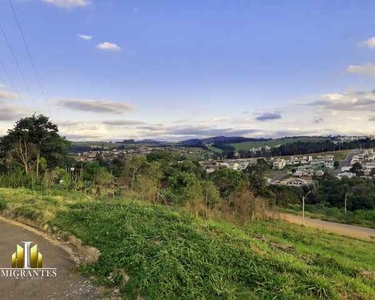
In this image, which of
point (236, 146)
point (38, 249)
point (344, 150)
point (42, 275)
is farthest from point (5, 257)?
point (236, 146)

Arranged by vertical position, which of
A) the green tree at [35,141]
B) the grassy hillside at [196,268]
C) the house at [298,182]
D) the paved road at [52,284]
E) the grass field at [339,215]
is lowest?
the grass field at [339,215]

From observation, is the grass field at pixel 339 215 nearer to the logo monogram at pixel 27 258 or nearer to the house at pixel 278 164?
the logo monogram at pixel 27 258

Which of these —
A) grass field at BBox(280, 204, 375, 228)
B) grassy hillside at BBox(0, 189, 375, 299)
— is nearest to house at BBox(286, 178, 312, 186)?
grass field at BBox(280, 204, 375, 228)

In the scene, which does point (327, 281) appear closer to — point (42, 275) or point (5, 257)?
point (42, 275)

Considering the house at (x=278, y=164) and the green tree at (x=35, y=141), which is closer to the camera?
the green tree at (x=35, y=141)

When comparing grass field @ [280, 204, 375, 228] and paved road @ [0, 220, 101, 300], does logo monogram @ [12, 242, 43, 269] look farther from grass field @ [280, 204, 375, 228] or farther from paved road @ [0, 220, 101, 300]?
grass field @ [280, 204, 375, 228]

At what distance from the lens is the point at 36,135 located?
1939cm

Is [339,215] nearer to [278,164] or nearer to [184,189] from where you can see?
[184,189]

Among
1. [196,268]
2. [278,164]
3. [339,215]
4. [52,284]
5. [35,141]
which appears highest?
[35,141]

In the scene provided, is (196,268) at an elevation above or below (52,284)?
above

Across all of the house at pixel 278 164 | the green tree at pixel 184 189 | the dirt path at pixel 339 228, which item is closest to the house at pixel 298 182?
the dirt path at pixel 339 228

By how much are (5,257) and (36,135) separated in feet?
53.1

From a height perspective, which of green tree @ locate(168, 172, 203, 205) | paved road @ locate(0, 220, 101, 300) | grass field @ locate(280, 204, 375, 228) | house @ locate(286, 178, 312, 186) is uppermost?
paved road @ locate(0, 220, 101, 300)

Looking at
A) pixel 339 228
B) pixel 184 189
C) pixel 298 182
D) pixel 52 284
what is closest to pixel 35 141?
pixel 184 189
